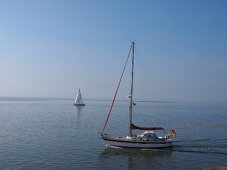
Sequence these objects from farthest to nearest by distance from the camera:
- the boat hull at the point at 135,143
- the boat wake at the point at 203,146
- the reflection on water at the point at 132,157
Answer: the boat hull at the point at 135,143 → the boat wake at the point at 203,146 → the reflection on water at the point at 132,157

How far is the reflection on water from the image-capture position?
49531mm

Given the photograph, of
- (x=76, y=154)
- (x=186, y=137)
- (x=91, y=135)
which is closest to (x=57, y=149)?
(x=76, y=154)

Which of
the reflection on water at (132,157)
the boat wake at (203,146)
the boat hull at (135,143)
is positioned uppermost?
the boat hull at (135,143)

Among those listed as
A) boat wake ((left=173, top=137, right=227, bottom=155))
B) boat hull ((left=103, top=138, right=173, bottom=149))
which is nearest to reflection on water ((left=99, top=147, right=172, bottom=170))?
boat hull ((left=103, top=138, right=173, bottom=149))

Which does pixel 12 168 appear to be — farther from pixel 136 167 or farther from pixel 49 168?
pixel 136 167

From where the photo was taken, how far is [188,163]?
50.3 m

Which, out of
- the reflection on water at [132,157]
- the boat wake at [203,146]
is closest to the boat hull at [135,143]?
the reflection on water at [132,157]

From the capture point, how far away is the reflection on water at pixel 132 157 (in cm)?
4953

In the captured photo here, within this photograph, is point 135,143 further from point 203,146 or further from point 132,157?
point 203,146

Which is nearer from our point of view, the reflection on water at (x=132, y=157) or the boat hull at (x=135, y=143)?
the reflection on water at (x=132, y=157)

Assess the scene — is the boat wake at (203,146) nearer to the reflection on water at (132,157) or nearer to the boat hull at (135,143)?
the boat hull at (135,143)

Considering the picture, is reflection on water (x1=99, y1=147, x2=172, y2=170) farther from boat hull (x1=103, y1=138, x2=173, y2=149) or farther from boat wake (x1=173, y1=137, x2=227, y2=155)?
boat wake (x1=173, y1=137, x2=227, y2=155)

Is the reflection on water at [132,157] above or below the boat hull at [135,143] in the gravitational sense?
below

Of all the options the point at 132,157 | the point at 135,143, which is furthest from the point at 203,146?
the point at 132,157
